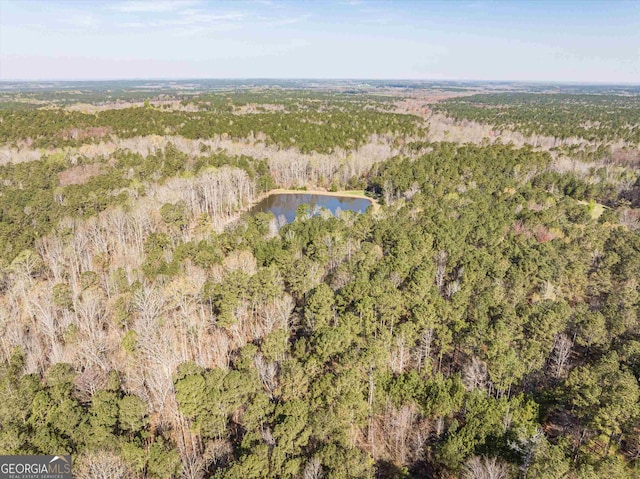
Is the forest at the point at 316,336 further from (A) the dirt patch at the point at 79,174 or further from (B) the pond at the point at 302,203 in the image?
(B) the pond at the point at 302,203

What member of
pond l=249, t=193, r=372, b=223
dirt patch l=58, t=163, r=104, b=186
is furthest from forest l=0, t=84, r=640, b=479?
pond l=249, t=193, r=372, b=223

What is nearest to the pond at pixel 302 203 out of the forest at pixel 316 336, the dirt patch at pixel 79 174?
the forest at pixel 316 336

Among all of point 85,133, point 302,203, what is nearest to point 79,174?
point 85,133

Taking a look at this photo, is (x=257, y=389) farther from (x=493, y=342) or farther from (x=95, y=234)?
(x=95, y=234)

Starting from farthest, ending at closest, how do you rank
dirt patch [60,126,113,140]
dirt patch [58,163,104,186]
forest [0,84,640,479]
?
dirt patch [60,126,113,140] < dirt patch [58,163,104,186] < forest [0,84,640,479]

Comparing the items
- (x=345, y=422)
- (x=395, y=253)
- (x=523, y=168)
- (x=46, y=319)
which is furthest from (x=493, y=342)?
(x=523, y=168)

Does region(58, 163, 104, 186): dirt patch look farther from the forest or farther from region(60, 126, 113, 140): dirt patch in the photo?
region(60, 126, 113, 140): dirt patch
